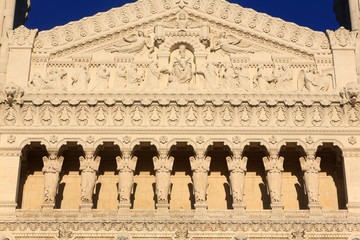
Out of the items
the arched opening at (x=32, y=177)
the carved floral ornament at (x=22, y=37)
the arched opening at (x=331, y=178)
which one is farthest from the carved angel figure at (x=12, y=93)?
the arched opening at (x=331, y=178)

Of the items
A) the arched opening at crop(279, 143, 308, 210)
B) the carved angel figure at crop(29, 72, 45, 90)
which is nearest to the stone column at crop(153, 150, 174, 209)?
the arched opening at crop(279, 143, 308, 210)

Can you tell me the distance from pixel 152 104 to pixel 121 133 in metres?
1.35

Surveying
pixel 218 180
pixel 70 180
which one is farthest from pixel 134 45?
pixel 218 180

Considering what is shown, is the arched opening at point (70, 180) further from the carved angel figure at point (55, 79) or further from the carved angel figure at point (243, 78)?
the carved angel figure at point (243, 78)

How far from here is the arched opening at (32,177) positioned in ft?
80.3

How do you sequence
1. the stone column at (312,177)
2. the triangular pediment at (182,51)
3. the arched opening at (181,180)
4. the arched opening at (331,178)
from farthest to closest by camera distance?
the triangular pediment at (182,51), the arched opening at (181,180), the arched opening at (331,178), the stone column at (312,177)

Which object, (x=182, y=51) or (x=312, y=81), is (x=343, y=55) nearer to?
(x=312, y=81)

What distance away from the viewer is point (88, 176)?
23703 millimetres

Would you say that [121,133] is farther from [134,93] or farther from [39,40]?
[39,40]

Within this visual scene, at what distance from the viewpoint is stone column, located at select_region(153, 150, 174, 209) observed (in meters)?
23.4

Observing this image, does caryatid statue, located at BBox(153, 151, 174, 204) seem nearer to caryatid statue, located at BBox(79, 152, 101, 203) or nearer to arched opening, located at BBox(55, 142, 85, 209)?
caryatid statue, located at BBox(79, 152, 101, 203)

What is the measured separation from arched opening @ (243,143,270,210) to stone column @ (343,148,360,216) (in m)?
2.52

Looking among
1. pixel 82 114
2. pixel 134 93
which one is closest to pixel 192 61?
pixel 134 93

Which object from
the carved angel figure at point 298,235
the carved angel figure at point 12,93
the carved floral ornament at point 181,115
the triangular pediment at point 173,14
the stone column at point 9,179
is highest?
the triangular pediment at point 173,14
